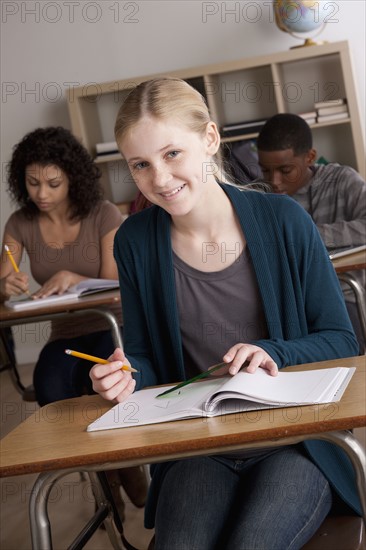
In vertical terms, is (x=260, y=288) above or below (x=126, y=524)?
above

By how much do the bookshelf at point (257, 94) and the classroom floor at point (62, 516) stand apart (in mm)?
2466

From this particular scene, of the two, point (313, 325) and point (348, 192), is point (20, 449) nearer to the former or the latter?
point (313, 325)

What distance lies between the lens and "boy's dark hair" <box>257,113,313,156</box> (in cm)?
344

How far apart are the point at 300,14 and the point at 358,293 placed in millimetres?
2766

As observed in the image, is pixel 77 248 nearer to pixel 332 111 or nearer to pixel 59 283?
pixel 59 283

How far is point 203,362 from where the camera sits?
1.66 metres

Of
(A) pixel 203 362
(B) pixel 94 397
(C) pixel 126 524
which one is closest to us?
(B) pixel 94 397

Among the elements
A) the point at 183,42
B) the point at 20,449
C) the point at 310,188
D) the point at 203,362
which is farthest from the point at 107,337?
the point at 183,42

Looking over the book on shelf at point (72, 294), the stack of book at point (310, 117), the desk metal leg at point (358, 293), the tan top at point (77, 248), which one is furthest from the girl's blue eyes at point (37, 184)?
the stack of book at point (310, 117)

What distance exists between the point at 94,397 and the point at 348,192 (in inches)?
78.2

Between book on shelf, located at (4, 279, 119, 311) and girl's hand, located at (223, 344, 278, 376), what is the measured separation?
1491 millimetres

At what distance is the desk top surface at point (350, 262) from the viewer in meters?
2.50

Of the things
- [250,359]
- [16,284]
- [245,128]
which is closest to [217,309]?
[250,359]

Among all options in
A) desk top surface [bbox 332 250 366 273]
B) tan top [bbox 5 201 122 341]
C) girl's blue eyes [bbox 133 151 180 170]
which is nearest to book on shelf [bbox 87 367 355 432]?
girl's blue eyes [bbox 133 151 180 170]
